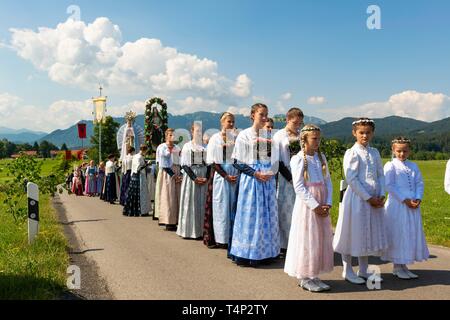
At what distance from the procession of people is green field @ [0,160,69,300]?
2463 mm

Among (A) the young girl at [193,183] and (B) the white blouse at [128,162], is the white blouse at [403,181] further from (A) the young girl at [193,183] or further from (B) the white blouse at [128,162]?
(B) the white blouse at [128,162]

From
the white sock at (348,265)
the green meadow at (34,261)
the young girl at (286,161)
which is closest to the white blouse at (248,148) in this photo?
the young girl at (286,161)

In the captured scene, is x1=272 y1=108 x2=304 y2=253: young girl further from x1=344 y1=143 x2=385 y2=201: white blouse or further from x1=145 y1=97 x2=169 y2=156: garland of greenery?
x1=145 y1=97 x2=169 y2=156: garland of greenery

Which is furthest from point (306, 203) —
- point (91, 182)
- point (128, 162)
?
point (91, 182)

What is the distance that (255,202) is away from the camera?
6.90m

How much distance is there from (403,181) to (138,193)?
883 cm

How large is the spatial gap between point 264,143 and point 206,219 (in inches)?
82.6

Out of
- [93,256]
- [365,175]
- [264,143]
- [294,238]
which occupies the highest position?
[264,143]

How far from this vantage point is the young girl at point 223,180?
8.19m

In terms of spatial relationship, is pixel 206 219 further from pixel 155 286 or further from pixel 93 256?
pixel 155 286

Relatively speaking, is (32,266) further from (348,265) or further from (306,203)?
(348,265)
